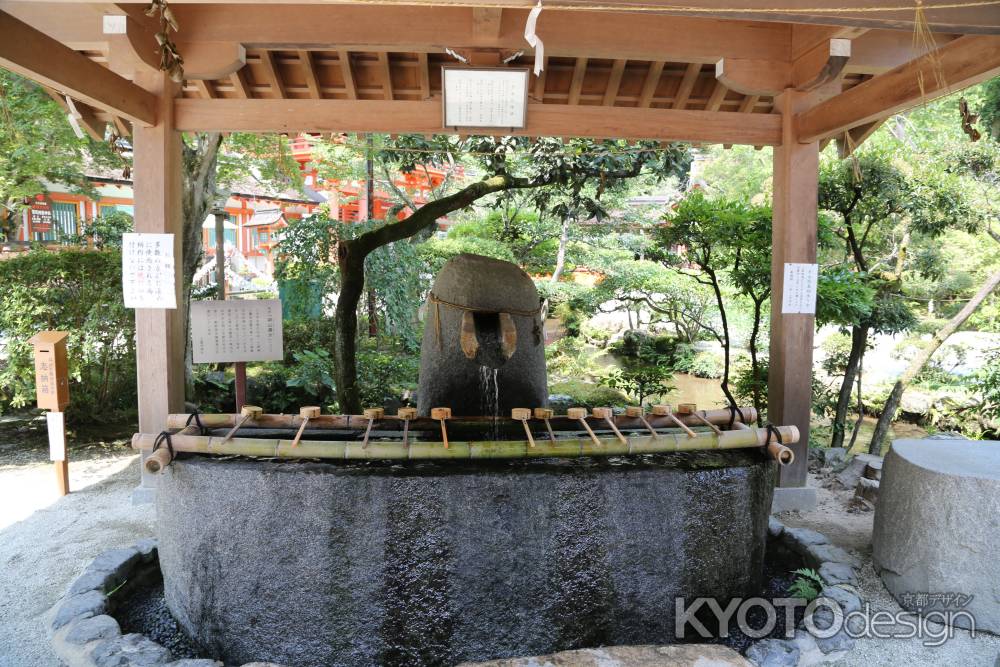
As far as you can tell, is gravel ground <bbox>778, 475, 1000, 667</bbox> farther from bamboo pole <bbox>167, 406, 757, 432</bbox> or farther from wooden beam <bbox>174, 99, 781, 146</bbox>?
wooden beam <bbox>174, 99, 781, 146</bbox>

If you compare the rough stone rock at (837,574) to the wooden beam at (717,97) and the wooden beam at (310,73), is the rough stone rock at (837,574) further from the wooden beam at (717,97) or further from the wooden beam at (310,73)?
the wooden beam at (310,73)

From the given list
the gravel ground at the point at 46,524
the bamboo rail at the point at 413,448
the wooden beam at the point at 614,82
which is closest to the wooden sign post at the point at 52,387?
the gravel ground at the point at 46,524

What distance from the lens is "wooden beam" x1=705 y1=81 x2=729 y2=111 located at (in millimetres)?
5039

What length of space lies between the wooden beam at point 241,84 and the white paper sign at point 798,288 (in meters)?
4.26

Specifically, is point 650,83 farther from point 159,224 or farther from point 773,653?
point 773,653

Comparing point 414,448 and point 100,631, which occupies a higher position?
point 414,448

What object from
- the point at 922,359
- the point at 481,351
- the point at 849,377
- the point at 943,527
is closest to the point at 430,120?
the point at 481,351

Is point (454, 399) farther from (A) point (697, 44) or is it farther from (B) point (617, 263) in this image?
(B) point (617, 263)

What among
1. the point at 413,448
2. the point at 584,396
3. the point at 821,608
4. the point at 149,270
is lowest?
the point at 821,608

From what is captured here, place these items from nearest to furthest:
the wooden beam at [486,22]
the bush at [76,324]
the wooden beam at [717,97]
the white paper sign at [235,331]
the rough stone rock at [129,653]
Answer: the rough stone rock at [129,653]
the wooden beam at [486,22]
the white paper sign at [235,331]
the wooden beam at [717,97]
the bush at [76,324]

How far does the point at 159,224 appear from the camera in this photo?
4293 millimetres

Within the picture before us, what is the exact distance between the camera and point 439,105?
4641 millimetres

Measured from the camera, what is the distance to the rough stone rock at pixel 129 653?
Answer: 2.54 metres

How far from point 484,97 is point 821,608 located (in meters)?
3.57
